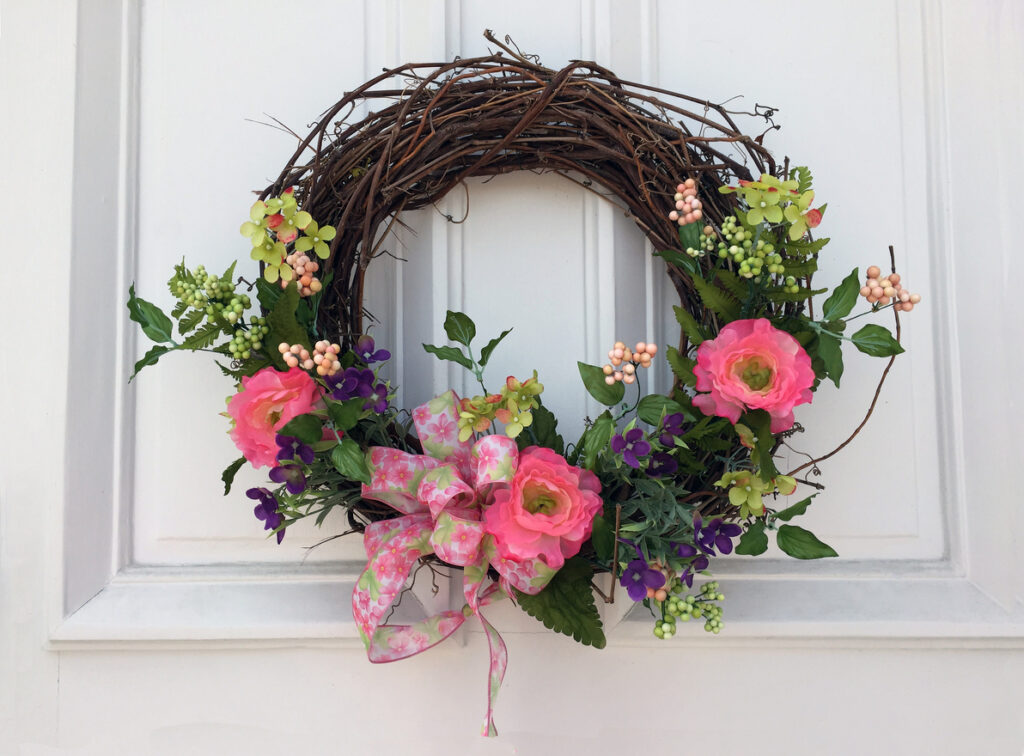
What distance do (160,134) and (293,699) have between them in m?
0.85

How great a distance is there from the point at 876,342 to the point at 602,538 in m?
0.39

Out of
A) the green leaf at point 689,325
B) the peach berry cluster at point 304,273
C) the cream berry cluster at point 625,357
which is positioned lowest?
the cream berry cluster at point 625,357

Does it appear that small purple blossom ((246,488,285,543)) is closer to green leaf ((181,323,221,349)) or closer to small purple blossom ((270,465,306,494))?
small purple blossom ((270,465,306,494))

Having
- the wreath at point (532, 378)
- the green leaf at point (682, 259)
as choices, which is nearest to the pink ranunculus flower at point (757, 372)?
the wreath at point (532, 378)

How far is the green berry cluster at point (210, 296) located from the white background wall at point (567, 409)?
0.60ft

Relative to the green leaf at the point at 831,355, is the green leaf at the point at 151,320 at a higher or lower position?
higher

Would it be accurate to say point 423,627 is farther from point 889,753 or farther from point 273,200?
point 889,753

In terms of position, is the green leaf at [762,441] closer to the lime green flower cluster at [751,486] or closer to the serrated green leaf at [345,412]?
the lime green flower cluster at [751,486]

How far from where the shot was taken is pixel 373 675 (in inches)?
39.7

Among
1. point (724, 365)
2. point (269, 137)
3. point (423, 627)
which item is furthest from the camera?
point (269, 137)

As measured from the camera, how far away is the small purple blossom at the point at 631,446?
795 millimetres

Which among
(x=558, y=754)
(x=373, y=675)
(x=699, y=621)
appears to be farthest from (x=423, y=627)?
(x=699, y=621)

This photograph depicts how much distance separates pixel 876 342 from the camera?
0.82 m

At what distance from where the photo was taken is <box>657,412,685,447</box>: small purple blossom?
32.0 inches
